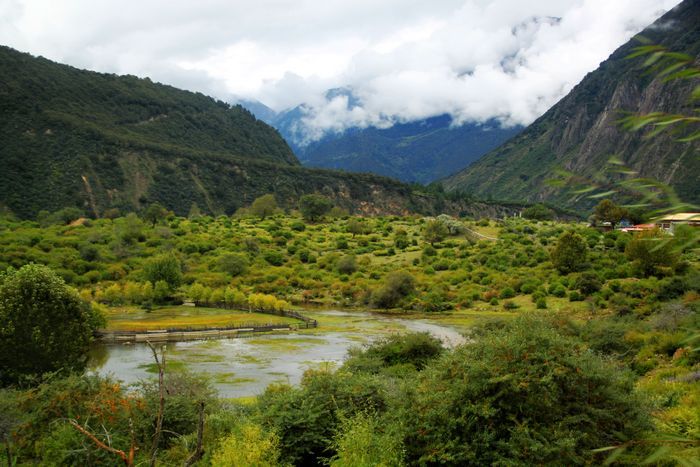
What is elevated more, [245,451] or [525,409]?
[525,409]

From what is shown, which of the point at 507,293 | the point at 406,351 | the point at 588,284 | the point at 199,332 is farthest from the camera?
the point at 507,293

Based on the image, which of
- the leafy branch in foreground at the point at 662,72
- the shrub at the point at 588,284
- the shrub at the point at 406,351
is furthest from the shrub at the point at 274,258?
the leafy branch in foreground at the point at 662,72

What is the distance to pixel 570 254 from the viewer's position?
2562 inches

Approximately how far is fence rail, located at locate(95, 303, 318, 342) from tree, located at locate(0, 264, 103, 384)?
14032mm

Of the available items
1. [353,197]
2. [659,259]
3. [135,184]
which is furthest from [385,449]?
[353,197]

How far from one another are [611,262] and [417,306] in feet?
74.2

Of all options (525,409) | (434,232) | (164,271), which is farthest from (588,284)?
(164,271)

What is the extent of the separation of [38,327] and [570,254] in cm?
5554

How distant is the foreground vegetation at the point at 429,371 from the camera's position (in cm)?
1384

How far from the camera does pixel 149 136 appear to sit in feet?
552

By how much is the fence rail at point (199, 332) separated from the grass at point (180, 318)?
4.17 feet

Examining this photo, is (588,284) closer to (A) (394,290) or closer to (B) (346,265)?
(A) (394,290)

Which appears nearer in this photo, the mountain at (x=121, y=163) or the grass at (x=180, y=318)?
the grass at (x=180, y=318)

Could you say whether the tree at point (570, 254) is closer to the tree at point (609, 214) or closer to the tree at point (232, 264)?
the tree at point (609, 214)
